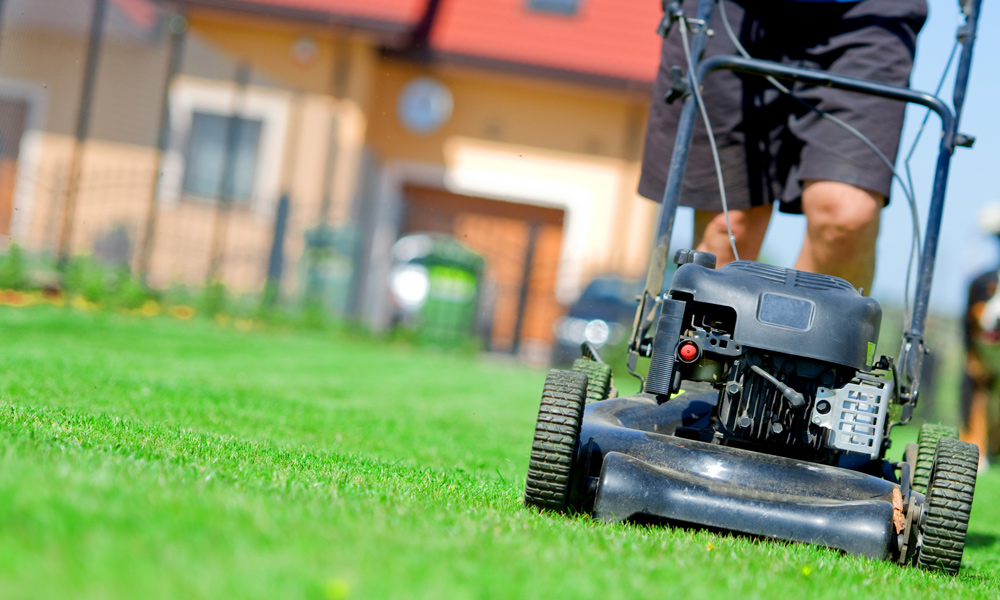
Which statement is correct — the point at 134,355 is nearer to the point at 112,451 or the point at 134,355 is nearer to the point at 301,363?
the point at 301,363

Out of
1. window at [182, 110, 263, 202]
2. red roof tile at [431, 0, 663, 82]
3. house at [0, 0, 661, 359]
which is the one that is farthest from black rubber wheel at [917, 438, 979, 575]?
red roof tile at [431, 0, 663, 82]

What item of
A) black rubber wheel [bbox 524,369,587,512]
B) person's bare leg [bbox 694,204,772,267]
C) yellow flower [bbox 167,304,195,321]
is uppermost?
person's bare leg [bbox 694,204,772,267]

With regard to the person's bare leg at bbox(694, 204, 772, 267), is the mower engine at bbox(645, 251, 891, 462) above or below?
below

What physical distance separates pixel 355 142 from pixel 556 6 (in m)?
3.54

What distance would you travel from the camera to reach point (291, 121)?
14406mm

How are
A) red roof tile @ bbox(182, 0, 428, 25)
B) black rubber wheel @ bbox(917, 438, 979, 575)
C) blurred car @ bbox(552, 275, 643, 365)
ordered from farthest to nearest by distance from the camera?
1. red roof tile @ bbox(182, 0, 428, 25)
2. blurred car @ bbox(552, 275, 643, 365)
3. black rubber wheel @ bbox(917, 438, 979, 575)

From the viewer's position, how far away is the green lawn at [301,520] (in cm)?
171

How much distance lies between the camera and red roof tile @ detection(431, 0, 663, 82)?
15.6 metres

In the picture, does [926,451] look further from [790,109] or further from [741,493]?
[790,109]

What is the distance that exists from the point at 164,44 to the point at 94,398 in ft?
28.3

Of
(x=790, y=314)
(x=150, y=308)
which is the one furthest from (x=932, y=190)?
(x=150, y=308)

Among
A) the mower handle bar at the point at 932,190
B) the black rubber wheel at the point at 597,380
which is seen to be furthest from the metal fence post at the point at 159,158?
the mower handle bar at the point at 932,190

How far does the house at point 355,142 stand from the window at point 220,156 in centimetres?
3

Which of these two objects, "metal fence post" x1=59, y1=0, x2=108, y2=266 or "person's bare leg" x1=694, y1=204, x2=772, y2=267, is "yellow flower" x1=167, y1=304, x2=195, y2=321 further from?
"person's bare leg" x1=694, y1=204, x2=772, y2=267
